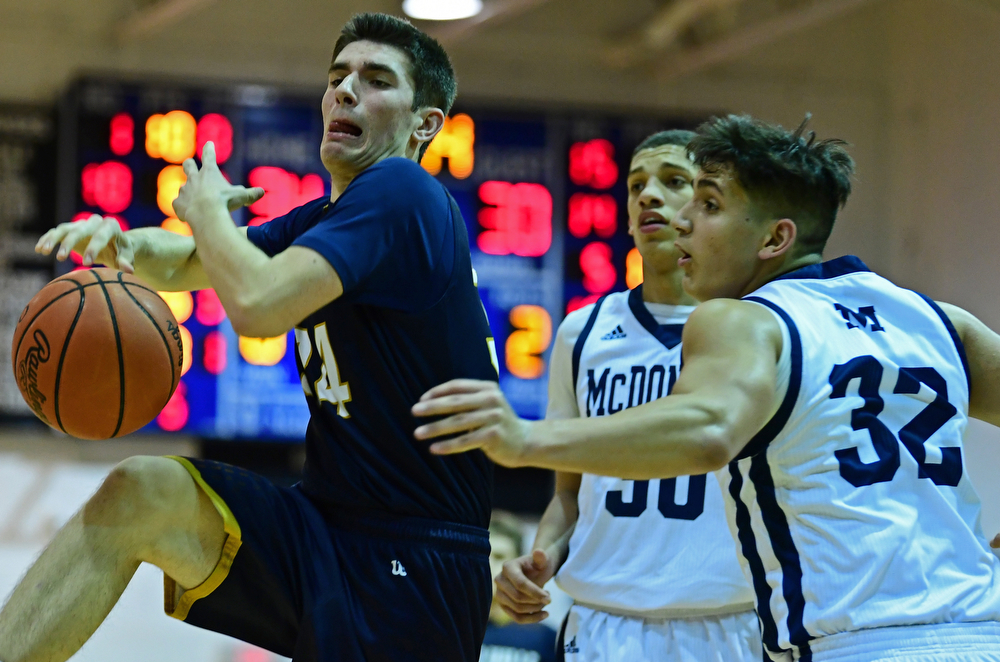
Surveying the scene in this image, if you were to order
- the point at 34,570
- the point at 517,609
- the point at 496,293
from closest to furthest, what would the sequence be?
Result: the point at 34,570 < the point at 517,609 < the point at 496,293

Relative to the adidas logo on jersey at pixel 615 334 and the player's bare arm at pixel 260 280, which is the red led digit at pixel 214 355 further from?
the player's bare arm at pixel 260 280

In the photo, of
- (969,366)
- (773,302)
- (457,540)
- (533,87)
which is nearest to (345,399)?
(457,540)

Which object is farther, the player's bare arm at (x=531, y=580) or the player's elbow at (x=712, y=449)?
the player's bare arm at (x=531, y=580)

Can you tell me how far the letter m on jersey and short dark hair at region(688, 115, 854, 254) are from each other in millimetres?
232

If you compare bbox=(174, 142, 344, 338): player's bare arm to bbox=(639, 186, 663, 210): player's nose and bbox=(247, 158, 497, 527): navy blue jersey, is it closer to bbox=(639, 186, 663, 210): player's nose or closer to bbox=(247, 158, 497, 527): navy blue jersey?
bbox=(247, 158, 497, 527): navy blue jersey

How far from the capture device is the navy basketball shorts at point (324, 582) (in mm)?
2414

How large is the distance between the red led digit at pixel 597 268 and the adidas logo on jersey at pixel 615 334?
12.1 feet

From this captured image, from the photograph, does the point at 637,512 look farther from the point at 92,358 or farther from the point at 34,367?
the point at 34,367

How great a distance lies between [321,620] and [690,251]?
1.19m

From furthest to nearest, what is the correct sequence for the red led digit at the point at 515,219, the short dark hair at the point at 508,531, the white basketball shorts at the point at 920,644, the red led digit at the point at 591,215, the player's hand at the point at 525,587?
1. the red led digit at the point at 591,215
2. the red led digit at the point at 515,219
3. the short dark hair at the point at 508,531
4. the player's hand at the point at 525,587
5. the white basketball shorts at the point at 920,644

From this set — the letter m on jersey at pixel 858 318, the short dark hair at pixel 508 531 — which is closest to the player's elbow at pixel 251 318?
the letter m on jersey at pixel 858 318

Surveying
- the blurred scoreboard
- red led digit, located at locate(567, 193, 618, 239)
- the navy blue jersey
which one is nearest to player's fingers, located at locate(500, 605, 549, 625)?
the navy blue jersey

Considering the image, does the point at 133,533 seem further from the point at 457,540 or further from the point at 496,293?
the point at 496,293

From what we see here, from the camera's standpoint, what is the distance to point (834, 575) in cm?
206
